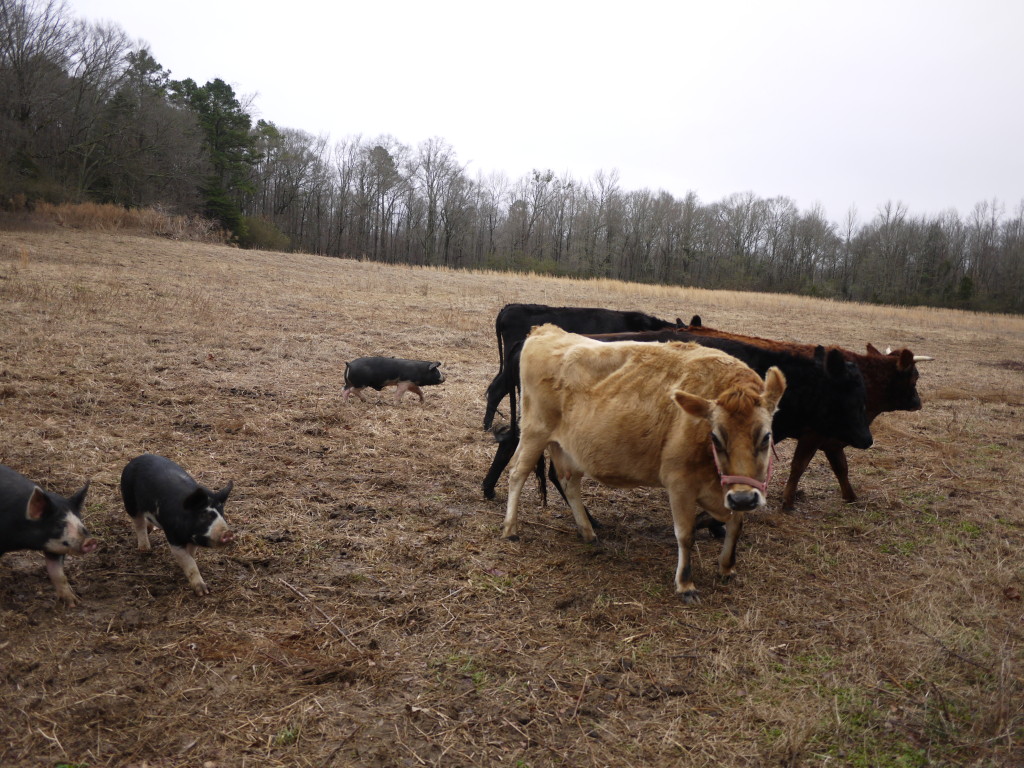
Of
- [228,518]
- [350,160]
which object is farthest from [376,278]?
[350,160]

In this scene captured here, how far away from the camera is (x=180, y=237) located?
33.2 meters

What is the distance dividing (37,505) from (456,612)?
8.56 ft

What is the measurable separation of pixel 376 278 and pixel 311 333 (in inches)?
525

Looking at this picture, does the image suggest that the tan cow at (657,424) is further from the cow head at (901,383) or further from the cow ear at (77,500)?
the cow head at (901,383)

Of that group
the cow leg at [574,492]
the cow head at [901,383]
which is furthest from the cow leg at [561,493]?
the cow head at [901,383]

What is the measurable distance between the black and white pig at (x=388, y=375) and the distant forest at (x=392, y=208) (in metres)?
34.8

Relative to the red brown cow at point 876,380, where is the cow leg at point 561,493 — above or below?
below

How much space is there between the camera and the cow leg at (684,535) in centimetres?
443

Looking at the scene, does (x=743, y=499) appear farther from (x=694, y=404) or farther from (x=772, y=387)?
(x=772, y=387)

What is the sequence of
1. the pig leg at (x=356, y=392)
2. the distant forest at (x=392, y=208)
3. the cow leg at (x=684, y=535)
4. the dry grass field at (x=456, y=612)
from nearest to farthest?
the dry grass field at (x=456, y=612) < the cow leg at (x=684, y=535) < the pig leg at (x=356, y=392) < the distant forest at (x=392, y=208)

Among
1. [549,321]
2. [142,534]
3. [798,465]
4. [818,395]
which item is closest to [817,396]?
[818,395]

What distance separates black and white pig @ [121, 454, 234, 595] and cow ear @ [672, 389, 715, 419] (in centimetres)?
298

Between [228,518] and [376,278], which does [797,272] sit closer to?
[376,278]

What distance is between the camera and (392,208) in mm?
71500
